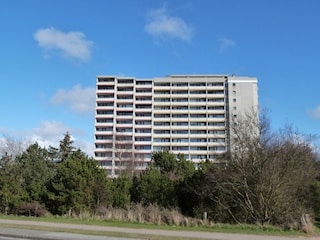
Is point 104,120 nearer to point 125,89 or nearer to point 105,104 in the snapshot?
point 105,104

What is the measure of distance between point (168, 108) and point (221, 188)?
3828 inches

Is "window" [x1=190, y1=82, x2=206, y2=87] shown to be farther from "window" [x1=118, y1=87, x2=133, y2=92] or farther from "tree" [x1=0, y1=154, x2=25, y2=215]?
"tree" [x1=0, y1=154, x2=25, y2=215]

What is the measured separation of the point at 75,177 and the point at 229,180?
1220 cm

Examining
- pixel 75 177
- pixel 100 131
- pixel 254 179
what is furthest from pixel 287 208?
pixel 100 131

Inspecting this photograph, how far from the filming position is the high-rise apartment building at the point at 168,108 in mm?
114312

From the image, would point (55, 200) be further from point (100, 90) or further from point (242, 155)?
point (100, 90)

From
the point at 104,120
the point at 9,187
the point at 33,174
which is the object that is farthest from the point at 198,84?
the point at 9,187

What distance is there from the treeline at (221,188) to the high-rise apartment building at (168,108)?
82.2m

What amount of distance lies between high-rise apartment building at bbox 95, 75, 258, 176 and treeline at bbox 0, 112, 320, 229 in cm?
8218

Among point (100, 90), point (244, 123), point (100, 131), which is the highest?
point (100, 90)

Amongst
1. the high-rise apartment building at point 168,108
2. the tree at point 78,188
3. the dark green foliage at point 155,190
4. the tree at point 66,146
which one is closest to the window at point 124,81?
the high-rise apartment building at point 168,108

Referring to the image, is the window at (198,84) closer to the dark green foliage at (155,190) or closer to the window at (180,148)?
the window at (180,148)

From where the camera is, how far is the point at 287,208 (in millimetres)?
21031

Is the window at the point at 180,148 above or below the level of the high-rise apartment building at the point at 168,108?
below
